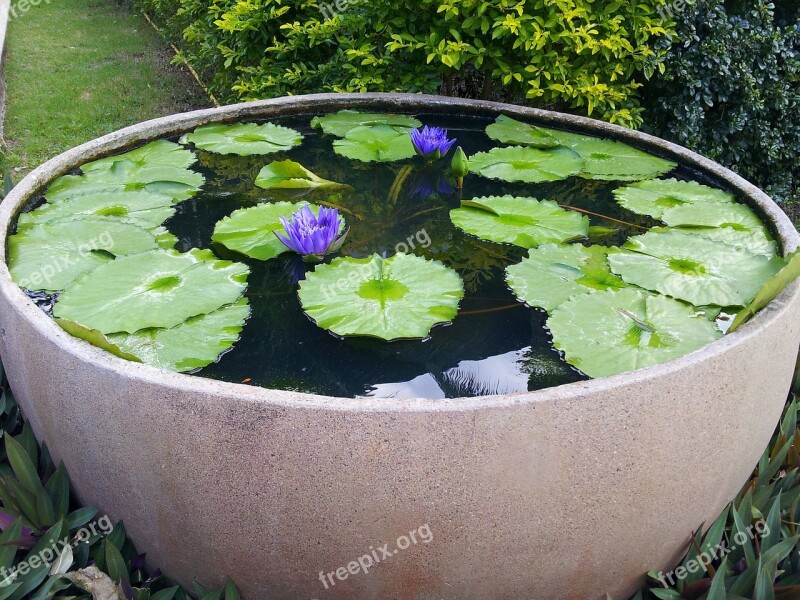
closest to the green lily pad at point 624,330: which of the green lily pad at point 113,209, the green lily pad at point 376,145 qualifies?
the green lily pad at point 376,145

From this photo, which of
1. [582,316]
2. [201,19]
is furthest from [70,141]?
[582,316]

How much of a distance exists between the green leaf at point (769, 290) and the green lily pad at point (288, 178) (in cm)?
130

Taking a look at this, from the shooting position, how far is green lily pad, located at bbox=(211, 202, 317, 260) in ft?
6.60

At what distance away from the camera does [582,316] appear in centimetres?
172

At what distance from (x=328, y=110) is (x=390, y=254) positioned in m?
1.19

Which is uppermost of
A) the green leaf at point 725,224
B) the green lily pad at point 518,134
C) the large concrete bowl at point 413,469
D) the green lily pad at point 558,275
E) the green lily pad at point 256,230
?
the green lily pad at point 518,134

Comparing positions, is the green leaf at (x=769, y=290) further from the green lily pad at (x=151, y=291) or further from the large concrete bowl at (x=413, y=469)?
the green lily pad at (x=151, y=291)

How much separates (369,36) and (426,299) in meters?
2.17

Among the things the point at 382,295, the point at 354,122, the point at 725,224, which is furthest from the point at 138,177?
the point at 725,224

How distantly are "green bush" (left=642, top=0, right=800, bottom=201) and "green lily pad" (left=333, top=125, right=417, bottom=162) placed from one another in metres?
1.77

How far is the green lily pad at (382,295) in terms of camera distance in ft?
5.59

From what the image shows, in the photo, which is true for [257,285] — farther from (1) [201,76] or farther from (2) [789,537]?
(1) [201,76]

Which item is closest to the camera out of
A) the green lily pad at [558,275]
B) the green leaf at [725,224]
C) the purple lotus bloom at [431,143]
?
the green lily pad at [558,275]

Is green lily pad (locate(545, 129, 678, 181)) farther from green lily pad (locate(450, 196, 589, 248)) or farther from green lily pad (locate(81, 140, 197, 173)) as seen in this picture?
green lily pad (locate(81, 140, 197, 173))
